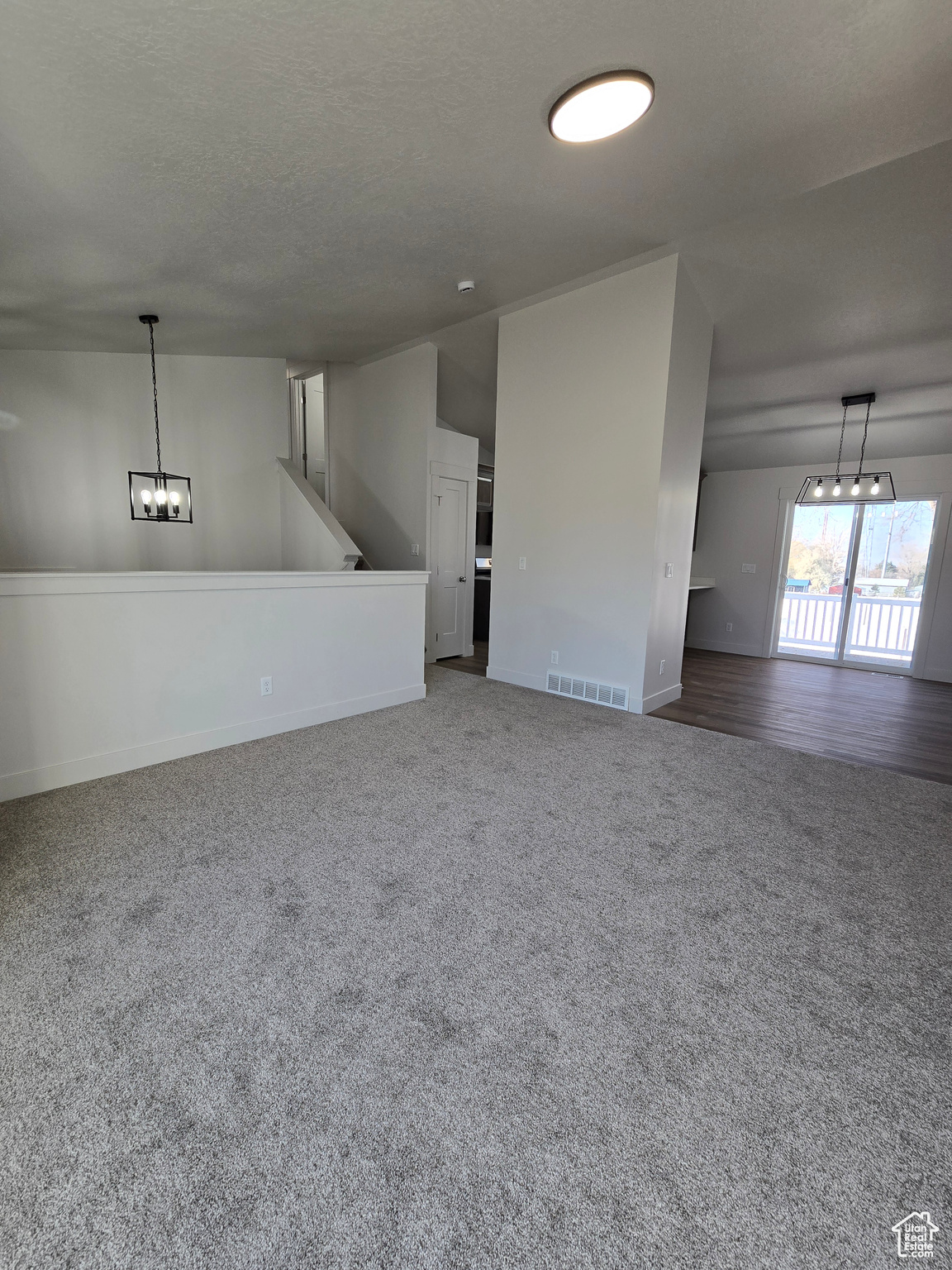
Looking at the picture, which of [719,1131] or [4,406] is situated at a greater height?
[4,406]

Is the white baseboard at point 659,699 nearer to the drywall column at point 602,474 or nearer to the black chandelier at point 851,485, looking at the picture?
the drywall column at point 602,474

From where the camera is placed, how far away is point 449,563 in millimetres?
5816

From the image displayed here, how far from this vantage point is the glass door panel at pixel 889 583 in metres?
6.18

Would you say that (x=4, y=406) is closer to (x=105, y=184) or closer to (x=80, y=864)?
(x=105, y=184)

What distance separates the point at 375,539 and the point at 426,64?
4289 millimetres

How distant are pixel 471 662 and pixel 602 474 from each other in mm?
2598

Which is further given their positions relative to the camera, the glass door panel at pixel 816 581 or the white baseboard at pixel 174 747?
the glass door panel at pixel 816 581

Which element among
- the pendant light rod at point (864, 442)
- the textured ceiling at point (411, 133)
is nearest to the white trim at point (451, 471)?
the textured ceiling at point (411, 133)

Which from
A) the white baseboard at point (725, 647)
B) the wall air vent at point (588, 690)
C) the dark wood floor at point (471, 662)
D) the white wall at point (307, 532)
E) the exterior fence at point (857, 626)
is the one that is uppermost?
the white wall at point (307, 532)

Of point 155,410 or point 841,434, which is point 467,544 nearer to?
point 155,410

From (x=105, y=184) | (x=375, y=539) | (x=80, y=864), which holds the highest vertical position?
(x=105, y=184)

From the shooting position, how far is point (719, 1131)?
1.14 metres

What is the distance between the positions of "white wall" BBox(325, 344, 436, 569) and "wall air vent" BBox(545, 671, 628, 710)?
79.0 inches

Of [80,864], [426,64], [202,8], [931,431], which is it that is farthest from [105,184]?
[931,431]
